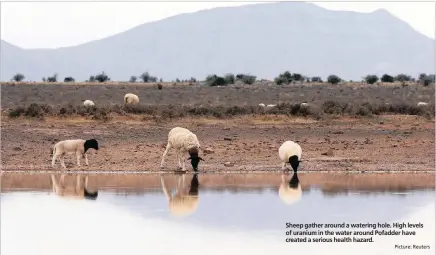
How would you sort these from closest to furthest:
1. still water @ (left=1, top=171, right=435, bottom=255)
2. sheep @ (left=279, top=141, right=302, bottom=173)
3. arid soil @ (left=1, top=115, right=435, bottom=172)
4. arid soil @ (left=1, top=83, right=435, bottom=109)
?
1. still water @ (left=1, top=171, right=435, bottom=255)
2. sheep @ (left=279, top=141, right=302, bottom=173)
3. arid soil @ (left=1, top=115, right=435, bottom=172)
4. arid soil @ (left=1, top=83, right=435, bottom=109)

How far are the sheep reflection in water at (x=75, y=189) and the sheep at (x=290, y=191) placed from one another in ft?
11.5

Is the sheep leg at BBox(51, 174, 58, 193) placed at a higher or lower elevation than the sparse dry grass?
lower

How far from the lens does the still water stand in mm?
13172

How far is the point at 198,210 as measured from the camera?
1608 cm

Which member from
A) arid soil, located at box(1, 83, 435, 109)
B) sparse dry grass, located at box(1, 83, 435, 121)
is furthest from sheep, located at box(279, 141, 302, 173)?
arid soil, located at box(1, 83, 435, 109)

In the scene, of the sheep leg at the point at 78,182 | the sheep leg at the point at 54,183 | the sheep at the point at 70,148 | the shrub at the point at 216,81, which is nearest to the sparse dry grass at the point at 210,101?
the shrub at the point at 216,81

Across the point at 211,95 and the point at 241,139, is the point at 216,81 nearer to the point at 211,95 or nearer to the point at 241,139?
the point at 211,95

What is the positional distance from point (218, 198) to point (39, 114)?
15357mm

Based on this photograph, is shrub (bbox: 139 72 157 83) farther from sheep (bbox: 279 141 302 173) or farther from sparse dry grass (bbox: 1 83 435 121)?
sheep (bbox: 279 141 302 173)

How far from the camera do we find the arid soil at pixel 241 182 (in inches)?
750

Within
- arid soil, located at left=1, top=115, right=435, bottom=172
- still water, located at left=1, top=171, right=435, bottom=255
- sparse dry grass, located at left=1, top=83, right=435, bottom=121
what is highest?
sparse dry grass, located at left=1, top=83, right=435, bottom=121

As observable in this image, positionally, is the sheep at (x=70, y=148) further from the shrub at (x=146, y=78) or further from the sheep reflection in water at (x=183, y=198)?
the shrub at (x=146, y=78)

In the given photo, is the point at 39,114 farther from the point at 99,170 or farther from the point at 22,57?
the point at 22,57

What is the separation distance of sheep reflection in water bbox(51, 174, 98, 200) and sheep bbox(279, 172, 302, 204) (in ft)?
11.5
